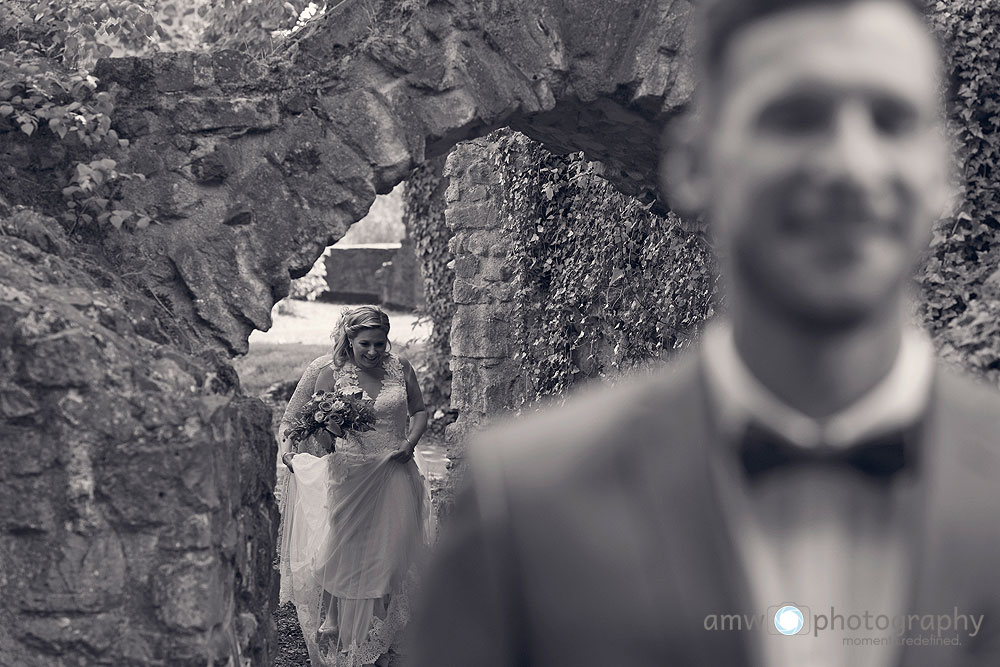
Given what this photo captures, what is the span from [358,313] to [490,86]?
77.1 inches

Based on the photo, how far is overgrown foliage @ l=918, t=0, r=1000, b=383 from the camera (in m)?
4.18

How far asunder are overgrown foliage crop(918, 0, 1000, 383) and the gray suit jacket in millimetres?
3507

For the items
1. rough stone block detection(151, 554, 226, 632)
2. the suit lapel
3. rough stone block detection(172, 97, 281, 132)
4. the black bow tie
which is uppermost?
rough stone block detection(172, 97, 281, 132)

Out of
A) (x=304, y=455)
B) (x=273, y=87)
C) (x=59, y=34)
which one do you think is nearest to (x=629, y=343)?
(x=304, y=455)

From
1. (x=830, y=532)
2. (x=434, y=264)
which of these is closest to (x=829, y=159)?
(x=830, y=532)

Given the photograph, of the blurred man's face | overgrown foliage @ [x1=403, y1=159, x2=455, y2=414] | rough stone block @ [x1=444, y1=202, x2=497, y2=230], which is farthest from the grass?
the blurred man's face

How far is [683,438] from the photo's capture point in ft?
2.69

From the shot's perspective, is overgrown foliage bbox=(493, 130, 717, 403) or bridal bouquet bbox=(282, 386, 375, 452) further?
overgrown foliage bbox=(493, 130, 717, 403)

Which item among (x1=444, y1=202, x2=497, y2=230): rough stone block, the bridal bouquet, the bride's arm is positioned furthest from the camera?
(x1=444, y1=202, x2=497, y2=230): rough stone block

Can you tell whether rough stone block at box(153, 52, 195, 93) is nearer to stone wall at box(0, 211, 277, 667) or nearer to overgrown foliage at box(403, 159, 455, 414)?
stone wall at box(0, 211, 277, 667)

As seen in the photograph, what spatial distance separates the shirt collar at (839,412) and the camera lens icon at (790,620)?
116mm

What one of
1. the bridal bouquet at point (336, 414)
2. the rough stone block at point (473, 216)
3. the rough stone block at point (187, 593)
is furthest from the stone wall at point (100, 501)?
the rough stone block at point (473, 216)

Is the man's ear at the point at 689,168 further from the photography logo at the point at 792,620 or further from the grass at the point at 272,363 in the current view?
the grass at the point at 272,363

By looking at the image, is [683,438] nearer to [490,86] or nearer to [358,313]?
[490,86]
